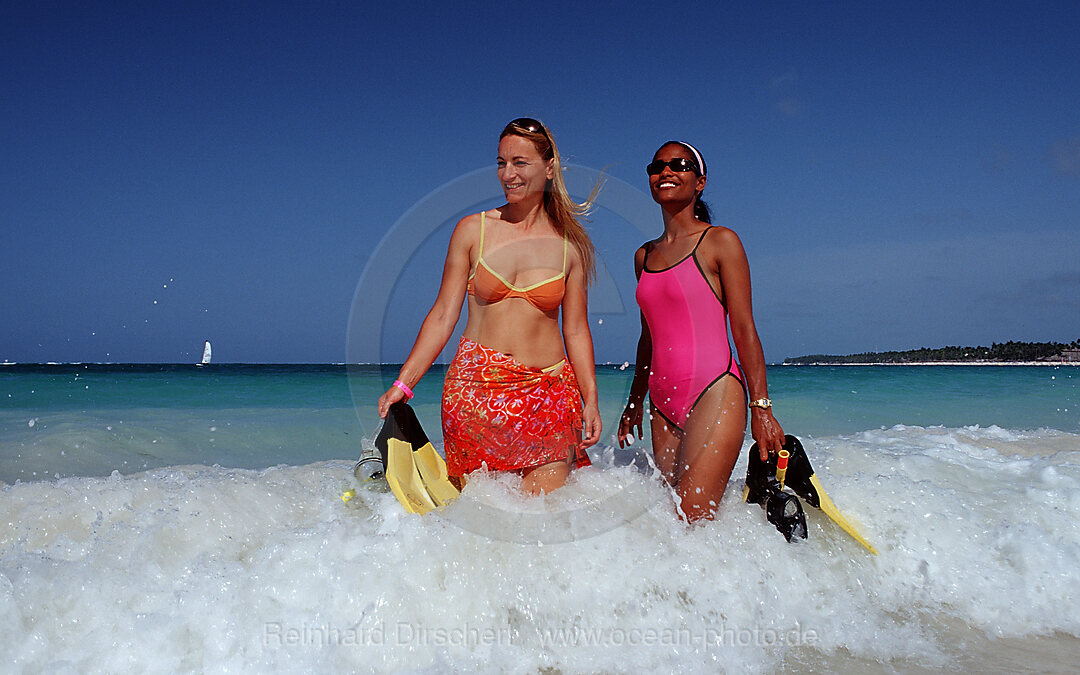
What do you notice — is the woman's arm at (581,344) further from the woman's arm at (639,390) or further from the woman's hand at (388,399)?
the woman's hand at (388,399)

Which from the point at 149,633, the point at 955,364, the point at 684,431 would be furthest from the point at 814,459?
the point at 955,364

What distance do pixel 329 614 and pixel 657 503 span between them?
158 cm

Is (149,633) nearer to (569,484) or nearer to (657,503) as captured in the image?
(569,484)

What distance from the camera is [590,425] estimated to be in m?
3.54

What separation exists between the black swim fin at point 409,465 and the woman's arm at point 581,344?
733mm

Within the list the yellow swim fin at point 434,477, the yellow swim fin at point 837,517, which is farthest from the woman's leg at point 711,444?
the yellow swim fin at point 434,477

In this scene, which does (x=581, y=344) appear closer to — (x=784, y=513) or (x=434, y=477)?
(x=434, y=477)

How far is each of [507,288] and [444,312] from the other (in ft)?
1.11

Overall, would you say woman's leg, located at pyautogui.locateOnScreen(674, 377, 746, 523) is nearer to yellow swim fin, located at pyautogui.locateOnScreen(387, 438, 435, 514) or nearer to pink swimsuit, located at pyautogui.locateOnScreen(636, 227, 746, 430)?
pink swimsuit, located at pyautogui.locateOnScreen(636, 227, 746, 430)

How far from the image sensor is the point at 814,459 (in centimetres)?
537

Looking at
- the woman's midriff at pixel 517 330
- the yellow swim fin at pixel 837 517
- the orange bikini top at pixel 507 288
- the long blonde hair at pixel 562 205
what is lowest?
the yellow swim fin at pixel 837 517

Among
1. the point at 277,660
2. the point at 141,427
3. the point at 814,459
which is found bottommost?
the point at 141,427

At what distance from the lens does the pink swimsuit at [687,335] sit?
344cm

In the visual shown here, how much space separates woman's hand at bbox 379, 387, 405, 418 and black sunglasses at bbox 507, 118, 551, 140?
4.41ft
